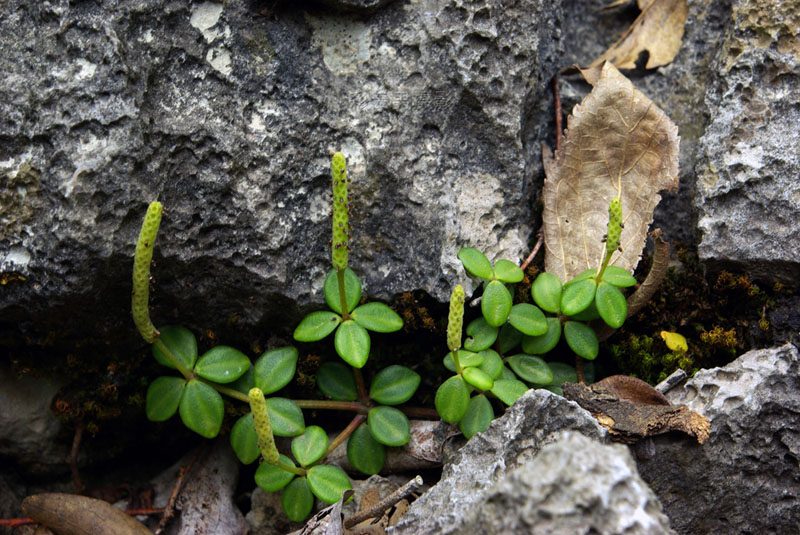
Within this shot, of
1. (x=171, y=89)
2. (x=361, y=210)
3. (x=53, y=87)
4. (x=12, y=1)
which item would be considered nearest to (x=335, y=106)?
(x=361, y=210)

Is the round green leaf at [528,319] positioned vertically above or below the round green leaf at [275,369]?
above

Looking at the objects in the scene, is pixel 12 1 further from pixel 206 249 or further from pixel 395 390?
pixel 395 390

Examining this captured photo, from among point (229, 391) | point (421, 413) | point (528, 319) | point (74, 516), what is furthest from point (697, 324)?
point (74, 516)

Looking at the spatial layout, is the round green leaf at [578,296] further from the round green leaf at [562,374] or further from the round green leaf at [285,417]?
the round green leaf at [285,417]

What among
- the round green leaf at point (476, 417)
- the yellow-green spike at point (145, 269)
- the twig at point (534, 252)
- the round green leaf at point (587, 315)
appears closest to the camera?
the yellow-green spike at point (145, 269)

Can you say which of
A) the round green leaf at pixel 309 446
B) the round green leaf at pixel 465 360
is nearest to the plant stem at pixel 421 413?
the round green leaf at pixel 465 360

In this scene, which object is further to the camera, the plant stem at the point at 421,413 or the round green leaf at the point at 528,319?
the plant stem at the point at 421,413

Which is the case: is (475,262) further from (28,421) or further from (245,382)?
(28,421)

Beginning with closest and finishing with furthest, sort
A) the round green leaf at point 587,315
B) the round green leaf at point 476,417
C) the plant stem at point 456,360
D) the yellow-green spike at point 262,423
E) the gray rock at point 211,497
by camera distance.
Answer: the yellow-green spike at point 262,423 → the plant stem at point 456,360 → the round green leaf at point 476,417 → the round green leaf at point 587,315 → the gray rock at point 211,497
